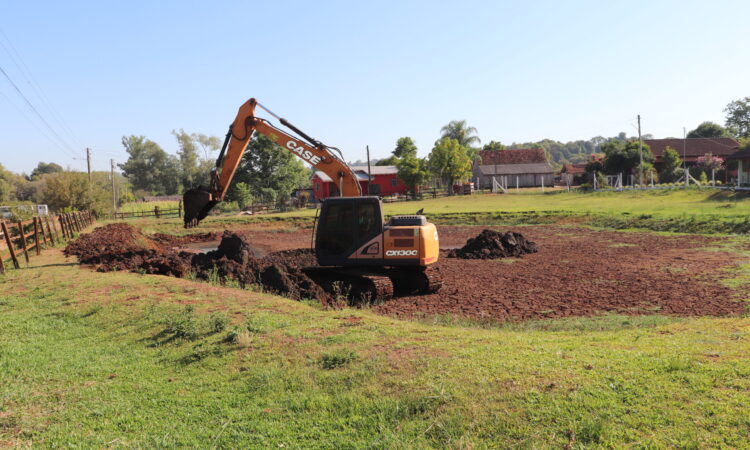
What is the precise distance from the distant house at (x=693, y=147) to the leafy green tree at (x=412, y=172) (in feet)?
121

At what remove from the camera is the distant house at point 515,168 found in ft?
274

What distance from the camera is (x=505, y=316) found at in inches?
437

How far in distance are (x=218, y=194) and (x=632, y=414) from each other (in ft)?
53.8

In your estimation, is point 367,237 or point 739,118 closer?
point 367,237

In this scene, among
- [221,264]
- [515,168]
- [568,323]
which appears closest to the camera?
[568,323]

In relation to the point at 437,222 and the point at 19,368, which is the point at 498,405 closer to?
the point at 19,368

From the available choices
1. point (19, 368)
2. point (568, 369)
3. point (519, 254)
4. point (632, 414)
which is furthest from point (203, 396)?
point (519, 254)

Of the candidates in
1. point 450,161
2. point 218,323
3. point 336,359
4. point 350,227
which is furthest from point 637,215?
point 450,161

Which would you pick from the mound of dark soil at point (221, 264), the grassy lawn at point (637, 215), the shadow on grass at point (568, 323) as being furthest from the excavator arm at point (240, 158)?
the grassy lawn at point (637, 215)

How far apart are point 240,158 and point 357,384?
1449 cm

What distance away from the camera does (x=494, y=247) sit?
21.1 m

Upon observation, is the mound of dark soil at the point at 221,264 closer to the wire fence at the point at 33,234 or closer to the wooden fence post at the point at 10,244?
the wire fence at the point at 33,234

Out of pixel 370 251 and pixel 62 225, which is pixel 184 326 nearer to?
pixel 370 251

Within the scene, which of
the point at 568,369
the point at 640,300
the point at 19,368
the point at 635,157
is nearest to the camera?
the point at 568,369
